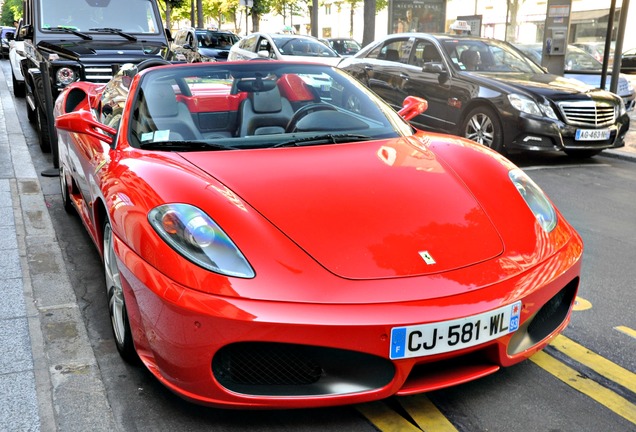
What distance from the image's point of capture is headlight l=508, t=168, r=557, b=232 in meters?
2.85

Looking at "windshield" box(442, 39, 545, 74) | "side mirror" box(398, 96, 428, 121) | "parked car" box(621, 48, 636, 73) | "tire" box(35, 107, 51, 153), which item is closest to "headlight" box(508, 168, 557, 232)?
"side mirror" box(398, 96, 428, 121)

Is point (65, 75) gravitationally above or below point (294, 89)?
below

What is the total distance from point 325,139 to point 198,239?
1131 mm

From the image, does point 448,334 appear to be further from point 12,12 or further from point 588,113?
point 12,12

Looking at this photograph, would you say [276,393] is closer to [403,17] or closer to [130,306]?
[130,306]

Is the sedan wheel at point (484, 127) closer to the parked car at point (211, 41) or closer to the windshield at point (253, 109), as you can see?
the windshield at point (253, 109)

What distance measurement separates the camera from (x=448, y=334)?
2219mm

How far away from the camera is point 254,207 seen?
8.53 feet

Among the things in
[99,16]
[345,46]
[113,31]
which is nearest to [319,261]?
[113,31]

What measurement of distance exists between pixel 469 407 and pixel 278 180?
117cm

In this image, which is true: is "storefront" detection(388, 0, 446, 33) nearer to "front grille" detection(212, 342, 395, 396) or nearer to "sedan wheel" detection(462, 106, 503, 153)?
"sedan wheel" detection(462, 106, 503, 153)

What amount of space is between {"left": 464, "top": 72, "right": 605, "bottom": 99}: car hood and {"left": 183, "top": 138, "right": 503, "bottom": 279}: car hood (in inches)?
200

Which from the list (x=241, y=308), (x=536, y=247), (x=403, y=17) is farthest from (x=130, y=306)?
(x=403, y=17)

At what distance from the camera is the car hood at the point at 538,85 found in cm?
773
